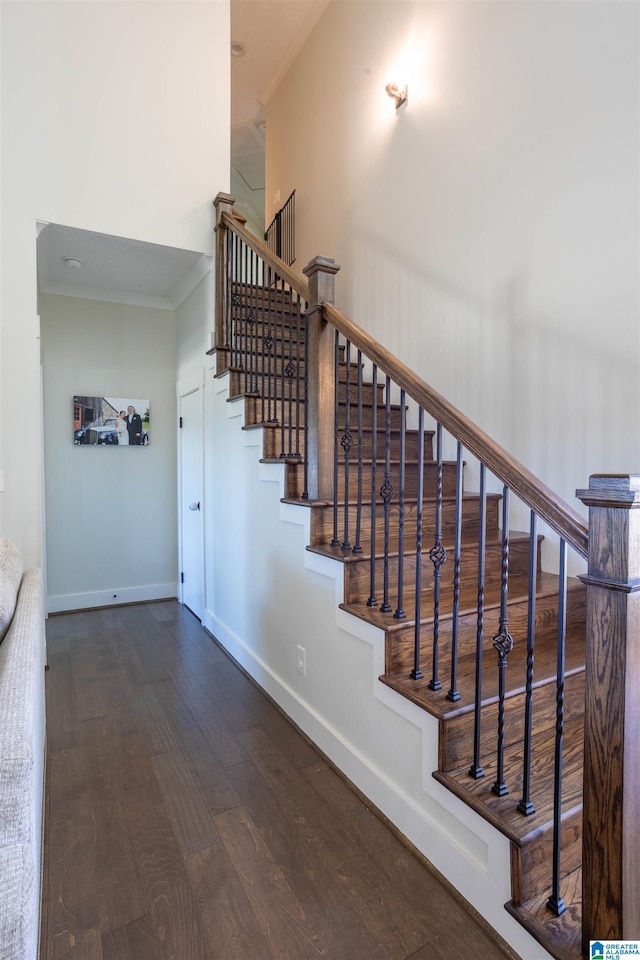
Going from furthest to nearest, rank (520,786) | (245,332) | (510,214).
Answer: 1. (245,332)
2. (510,214)
3. (520,786)

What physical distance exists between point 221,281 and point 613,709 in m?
3.38

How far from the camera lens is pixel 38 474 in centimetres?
304

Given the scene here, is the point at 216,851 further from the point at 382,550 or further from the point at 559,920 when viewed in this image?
the point at 382,550

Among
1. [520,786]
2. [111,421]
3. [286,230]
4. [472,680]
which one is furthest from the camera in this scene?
[286,230]

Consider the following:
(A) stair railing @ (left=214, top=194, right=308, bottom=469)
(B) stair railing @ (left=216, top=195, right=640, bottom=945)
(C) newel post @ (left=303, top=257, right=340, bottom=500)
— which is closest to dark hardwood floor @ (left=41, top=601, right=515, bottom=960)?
(B) stair railing @ (left=216, top=195, right=640, bottom=945)

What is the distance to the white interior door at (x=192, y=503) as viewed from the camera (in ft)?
13.3

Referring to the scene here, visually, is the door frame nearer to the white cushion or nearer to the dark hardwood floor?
the dark hardwood floor

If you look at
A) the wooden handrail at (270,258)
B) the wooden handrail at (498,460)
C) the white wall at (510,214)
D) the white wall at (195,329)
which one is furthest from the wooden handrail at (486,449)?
the white wall at (195,329)

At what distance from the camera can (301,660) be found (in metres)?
2.49

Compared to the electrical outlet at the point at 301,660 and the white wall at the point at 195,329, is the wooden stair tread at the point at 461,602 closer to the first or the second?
the electrical outlet at the point at 301,660

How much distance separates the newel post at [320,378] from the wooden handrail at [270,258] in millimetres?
147

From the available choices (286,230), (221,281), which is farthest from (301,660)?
(286,230)

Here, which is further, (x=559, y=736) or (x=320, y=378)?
(x=320, y=378)

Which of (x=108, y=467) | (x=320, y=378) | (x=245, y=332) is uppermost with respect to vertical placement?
(x=245, y=332)
